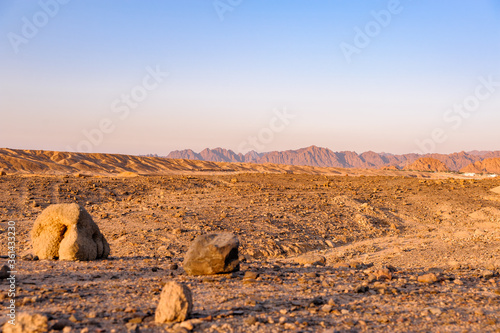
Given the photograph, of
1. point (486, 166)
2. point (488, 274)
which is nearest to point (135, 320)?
point (488, 274)

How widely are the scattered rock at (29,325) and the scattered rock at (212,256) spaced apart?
12.4 feet

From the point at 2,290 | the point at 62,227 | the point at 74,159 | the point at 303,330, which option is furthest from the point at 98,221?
the point at 74,159

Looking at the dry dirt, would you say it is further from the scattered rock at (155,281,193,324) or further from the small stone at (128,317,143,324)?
the scattered rock at (155,281,193,324)

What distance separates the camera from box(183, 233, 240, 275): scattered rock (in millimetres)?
8562

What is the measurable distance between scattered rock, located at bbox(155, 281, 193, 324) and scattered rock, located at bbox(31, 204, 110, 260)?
526 cm

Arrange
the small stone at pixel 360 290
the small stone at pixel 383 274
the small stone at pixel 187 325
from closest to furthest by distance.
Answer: the small stone at pixel 187 325 < the small stone at pixel 360 290 < the small stone at pixel 383 274

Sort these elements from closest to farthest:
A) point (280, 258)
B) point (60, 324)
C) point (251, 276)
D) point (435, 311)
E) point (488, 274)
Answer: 1. point (60, 324)
2. point (435, 311)
3. point (251, 276)
4. point (488, 274)
5. point (280, 258)

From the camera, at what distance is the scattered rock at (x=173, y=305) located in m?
5.47

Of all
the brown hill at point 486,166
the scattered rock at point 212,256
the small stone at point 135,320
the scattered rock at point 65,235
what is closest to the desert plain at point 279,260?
the small stone at point 135,320

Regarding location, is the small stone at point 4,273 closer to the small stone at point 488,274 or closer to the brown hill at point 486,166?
the small stone at point 488,274

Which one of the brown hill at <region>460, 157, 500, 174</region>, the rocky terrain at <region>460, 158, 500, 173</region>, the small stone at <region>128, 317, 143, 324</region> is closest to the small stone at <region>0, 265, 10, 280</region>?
the small stone at <region>128, 317, 143, 324</region>

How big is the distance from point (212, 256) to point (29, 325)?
161 inches

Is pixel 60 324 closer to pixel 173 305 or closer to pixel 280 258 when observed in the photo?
pixel 173 305

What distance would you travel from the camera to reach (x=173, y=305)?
216 inches
